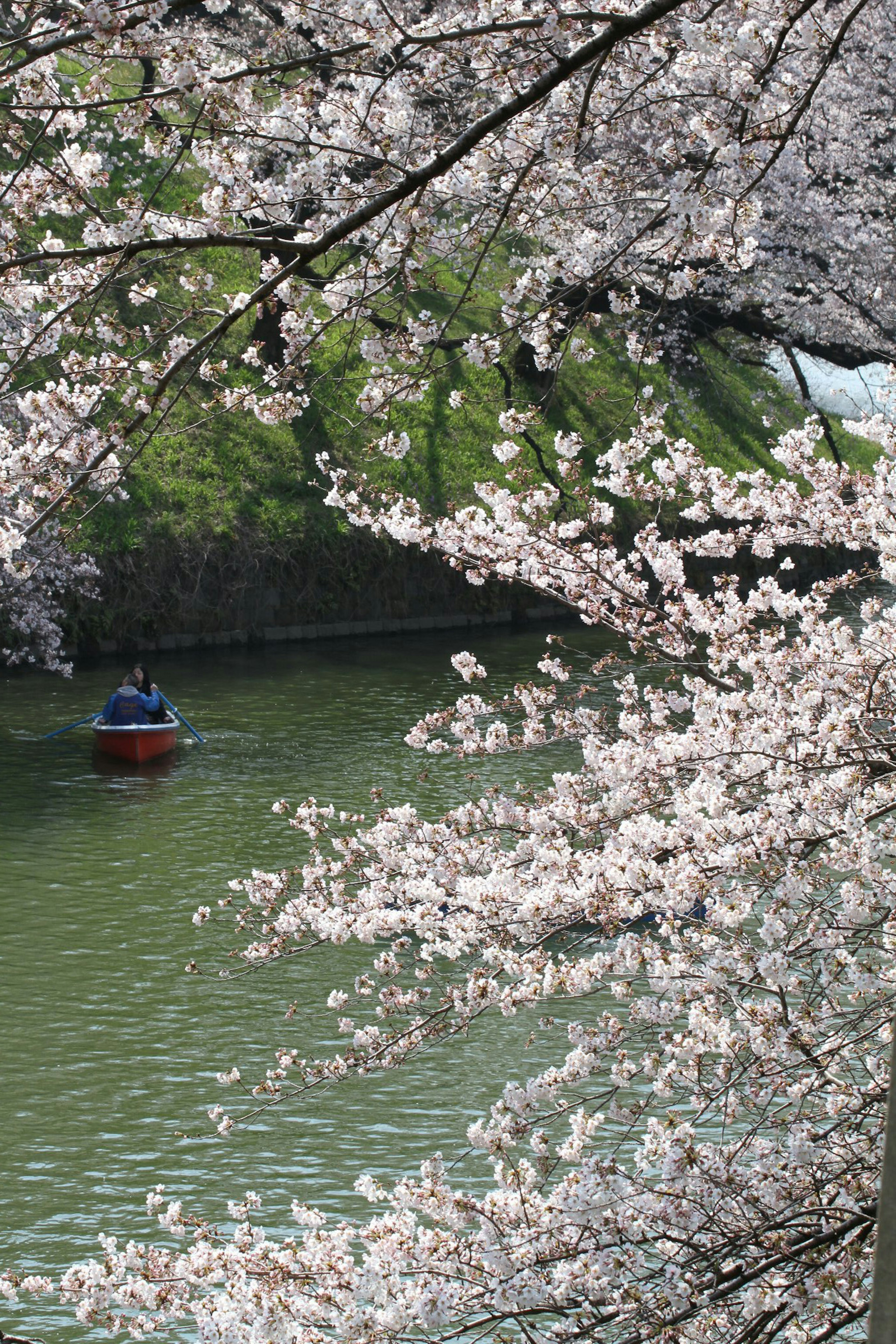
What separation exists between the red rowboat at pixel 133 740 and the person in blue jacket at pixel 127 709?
52 mm

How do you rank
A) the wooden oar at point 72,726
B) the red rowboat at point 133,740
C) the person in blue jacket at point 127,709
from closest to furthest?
1. the red rowboat at point 133,740
2. the person in blue jacket at point 127,709
3. the wooden oar at point 72,726

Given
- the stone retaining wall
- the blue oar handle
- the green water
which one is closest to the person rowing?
the blue oar handle

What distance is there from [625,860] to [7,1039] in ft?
17.8

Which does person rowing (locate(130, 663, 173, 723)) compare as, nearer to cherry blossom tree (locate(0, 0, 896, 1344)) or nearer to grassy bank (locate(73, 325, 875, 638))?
grassy bank (locate(73, 325, 875, 638))

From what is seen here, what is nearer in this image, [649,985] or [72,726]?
[649,985]

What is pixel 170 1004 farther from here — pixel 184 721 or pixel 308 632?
pixel 308 632

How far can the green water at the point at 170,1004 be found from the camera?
6.90 m

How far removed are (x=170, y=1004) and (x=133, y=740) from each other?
6.69 metres

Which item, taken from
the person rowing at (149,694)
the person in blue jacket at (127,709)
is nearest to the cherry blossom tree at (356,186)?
the person in blue jacket at (127,709)

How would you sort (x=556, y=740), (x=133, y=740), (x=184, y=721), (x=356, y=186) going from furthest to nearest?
(x=184, y=721) < (x=133, y=740) < (x=556, y=740) < (x=356, y=186)

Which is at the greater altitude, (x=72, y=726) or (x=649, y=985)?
(x=72, y=726)

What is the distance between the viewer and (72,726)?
16.6 meters

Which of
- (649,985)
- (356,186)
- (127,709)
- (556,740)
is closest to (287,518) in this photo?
(127,709)

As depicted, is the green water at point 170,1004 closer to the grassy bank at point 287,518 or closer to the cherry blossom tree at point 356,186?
the cherry blossom tree at point 356,186
